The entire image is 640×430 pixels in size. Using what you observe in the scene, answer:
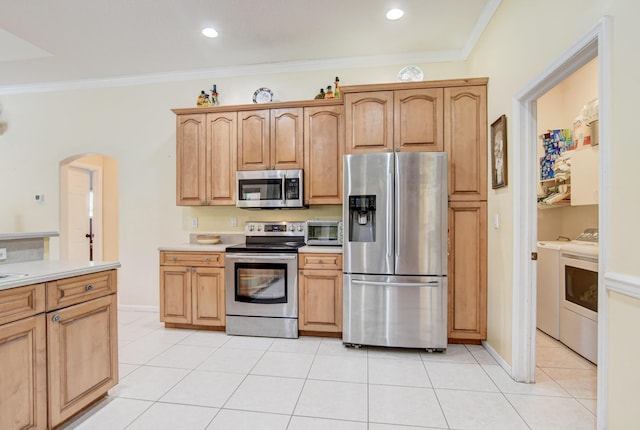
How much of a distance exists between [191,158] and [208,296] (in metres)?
1.53

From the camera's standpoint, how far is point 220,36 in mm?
2990

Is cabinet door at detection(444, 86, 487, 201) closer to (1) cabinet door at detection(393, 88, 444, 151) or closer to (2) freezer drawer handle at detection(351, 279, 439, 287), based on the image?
(1) cabinet door at detection(393, 88, 444, 151)

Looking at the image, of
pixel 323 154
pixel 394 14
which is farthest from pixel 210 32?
pixel 394 14

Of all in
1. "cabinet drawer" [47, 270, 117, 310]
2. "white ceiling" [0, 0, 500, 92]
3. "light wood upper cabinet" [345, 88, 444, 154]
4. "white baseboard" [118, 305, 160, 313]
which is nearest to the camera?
"cabinet drawer" [47, 270, 117, 310]

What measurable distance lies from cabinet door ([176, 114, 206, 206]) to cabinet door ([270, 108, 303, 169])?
805 millimetres

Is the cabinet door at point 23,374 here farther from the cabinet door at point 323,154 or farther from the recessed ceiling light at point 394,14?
the recessed ceiling light at point 394,14

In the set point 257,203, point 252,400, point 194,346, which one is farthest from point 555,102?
point 194,346

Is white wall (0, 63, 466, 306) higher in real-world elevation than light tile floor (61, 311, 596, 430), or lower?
higher

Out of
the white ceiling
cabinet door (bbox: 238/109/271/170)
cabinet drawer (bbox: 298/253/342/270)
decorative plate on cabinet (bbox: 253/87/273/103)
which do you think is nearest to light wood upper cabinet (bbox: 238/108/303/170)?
A: cabinet door (bbox: 238/109/271/170)

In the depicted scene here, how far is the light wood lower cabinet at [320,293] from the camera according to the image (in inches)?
Answer: 114

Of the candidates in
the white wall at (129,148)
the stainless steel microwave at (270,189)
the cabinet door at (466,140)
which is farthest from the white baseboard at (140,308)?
the cabinet door at (466,140)

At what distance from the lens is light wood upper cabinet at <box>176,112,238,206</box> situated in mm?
3346

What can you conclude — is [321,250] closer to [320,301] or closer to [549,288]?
[320,301]

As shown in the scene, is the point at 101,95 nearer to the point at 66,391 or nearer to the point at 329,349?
the point at 66,391
